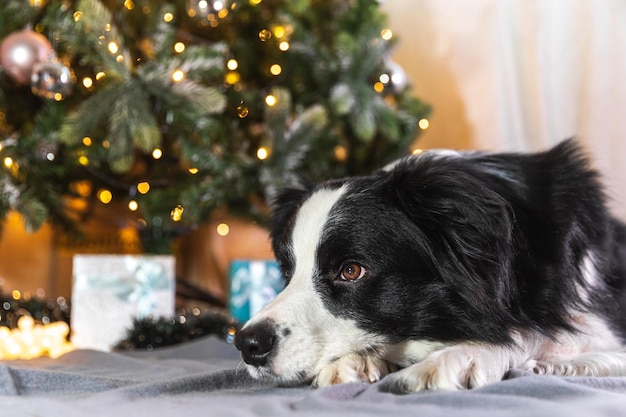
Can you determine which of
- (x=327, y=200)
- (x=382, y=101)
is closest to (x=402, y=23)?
(x=382, y=101)

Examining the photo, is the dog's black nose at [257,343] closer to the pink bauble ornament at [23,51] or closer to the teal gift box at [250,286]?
the pink bauble ornament at [23,51]

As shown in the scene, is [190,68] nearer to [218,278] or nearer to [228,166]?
[228,166]

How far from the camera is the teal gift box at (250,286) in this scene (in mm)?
2684

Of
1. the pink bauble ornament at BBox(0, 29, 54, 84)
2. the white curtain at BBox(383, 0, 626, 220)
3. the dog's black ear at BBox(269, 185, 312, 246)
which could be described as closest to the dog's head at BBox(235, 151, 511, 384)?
the dog's black ear at BBox(269, 185, 312, 246)

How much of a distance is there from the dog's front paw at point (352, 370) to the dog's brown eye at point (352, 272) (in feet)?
0.47

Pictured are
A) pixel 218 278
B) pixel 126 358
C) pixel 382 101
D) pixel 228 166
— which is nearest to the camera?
pixel 126 358

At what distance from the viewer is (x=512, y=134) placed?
3043 millimetres

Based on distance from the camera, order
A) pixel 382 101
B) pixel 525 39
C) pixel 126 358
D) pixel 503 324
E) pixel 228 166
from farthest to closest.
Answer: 1. pixel 525 39
2. pixel 382 101
3. pixel 228 166
4. pixel 126 358
5. pixel 503 324

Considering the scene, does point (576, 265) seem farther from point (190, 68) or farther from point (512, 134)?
point (512, 134)

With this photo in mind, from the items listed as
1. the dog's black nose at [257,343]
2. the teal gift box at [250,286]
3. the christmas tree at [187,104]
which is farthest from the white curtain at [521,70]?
the dog's black nose at [257,343]

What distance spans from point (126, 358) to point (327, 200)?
0.58 metres

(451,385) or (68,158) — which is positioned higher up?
(68,158)

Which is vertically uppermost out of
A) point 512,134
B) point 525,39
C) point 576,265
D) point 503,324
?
point 525,39

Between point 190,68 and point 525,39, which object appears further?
point 525,39
